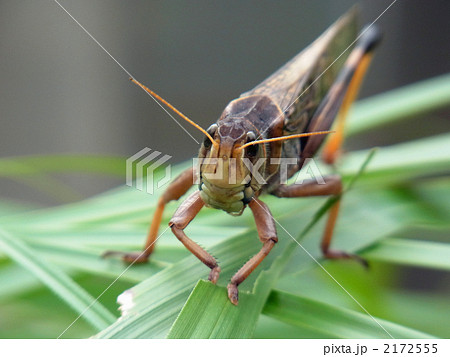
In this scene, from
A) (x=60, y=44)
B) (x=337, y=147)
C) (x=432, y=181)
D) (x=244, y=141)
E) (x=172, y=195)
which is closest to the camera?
(x=244, y=141)

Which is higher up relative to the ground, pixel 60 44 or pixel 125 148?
pixel 60 44

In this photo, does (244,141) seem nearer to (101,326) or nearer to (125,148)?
(101,326)

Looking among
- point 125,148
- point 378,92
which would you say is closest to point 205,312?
point 125,148

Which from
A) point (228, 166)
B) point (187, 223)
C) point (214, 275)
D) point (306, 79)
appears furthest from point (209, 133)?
point (306, 79)

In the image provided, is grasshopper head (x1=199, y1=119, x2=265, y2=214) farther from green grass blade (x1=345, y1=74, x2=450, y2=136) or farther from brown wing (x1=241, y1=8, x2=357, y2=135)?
green grass blade (x1=345, y1=74, x2=450, y2=136)

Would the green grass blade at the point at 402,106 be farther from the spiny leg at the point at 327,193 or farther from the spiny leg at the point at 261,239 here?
the spiny leg at the point at 261,239

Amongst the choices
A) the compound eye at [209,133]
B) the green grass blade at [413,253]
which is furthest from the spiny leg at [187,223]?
the green grass blade at [413,253]

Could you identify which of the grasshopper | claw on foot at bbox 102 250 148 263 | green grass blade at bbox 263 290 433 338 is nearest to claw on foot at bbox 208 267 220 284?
the grasshopper
